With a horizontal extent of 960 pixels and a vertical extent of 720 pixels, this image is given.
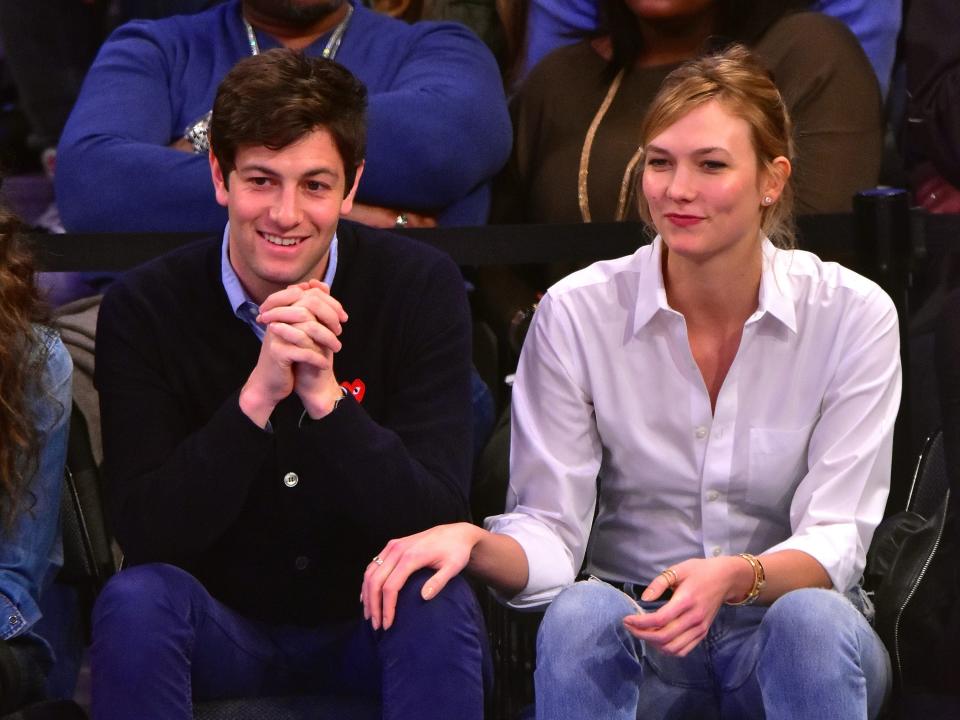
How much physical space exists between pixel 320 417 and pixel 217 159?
1.47ft

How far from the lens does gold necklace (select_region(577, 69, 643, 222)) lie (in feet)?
9.58

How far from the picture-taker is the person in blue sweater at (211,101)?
279 centimetres

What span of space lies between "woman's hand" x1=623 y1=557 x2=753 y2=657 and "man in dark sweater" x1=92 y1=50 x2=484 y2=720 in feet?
0.74

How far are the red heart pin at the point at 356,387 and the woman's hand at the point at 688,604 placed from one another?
0.53 metres

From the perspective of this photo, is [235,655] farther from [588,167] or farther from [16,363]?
[588,167]

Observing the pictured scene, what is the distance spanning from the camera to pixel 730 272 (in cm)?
222

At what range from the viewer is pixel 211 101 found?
299 cm

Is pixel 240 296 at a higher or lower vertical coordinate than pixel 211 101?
lower

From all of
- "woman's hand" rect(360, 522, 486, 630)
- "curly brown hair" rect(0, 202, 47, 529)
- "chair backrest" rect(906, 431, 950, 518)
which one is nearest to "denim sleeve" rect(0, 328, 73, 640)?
"curly brown hair" rect(0, 202, 47, 529)

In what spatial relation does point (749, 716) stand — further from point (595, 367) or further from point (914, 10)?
point (914, 10)

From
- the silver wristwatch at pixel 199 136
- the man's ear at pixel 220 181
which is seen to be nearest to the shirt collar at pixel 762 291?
the man's ear at pixel 220 181

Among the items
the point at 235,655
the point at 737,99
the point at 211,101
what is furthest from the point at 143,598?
the point at 211,101

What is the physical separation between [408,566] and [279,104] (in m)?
0.67

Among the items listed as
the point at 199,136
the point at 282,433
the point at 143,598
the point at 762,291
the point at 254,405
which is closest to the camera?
the point at 143,598
